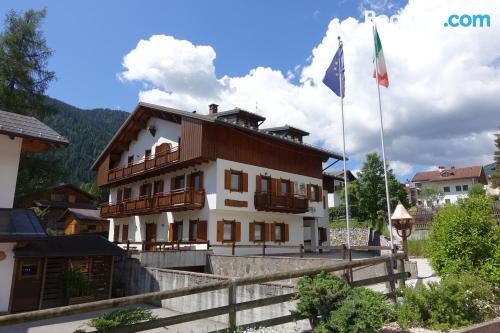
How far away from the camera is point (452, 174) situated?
7681cm

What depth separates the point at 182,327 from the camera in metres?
12.2

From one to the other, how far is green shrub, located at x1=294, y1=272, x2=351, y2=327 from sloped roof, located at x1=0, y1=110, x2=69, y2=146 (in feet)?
39.3

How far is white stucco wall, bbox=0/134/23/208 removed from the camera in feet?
44.5

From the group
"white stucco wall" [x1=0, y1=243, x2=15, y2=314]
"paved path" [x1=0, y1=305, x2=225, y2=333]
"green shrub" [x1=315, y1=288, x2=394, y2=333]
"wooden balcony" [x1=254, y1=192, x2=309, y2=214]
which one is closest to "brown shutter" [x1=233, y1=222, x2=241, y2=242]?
"wooden balcony" [x1=254, y1=192, x2=309, y2=214]

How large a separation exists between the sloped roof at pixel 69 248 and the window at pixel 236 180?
830 centimetres

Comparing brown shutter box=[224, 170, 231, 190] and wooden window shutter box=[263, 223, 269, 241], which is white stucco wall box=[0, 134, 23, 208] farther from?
wooden window shutter box=[263, 223, 269, 241]

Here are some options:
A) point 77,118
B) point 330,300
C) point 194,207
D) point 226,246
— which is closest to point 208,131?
point 194,207

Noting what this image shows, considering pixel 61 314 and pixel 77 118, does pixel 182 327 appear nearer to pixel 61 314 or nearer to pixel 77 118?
pixel 61 314

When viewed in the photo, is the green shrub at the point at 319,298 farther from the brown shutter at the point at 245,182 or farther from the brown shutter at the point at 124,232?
the brown shutter at the point at 124,232

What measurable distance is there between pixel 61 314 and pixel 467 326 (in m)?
6.35

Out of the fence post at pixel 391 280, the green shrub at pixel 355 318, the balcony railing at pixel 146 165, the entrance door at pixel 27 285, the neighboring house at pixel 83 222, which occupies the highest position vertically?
the balcony railing at pixel 146 165

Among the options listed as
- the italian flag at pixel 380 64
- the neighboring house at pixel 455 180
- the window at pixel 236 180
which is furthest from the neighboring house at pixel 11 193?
the neighboring house at pixel 455 180

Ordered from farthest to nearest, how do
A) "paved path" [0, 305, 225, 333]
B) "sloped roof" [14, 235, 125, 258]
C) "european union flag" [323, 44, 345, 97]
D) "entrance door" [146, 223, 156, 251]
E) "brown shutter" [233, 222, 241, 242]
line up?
"entrance door" [146, 223, 156, 251] → "brown shutter" [233, 222, 241, 242] → "european union flag" [323, 44, 345, 97] → "sloped roof" [14, 235, 125, 258] → "paved path" [0, 305, 225, 333]

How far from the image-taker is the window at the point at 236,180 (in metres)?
24.6
